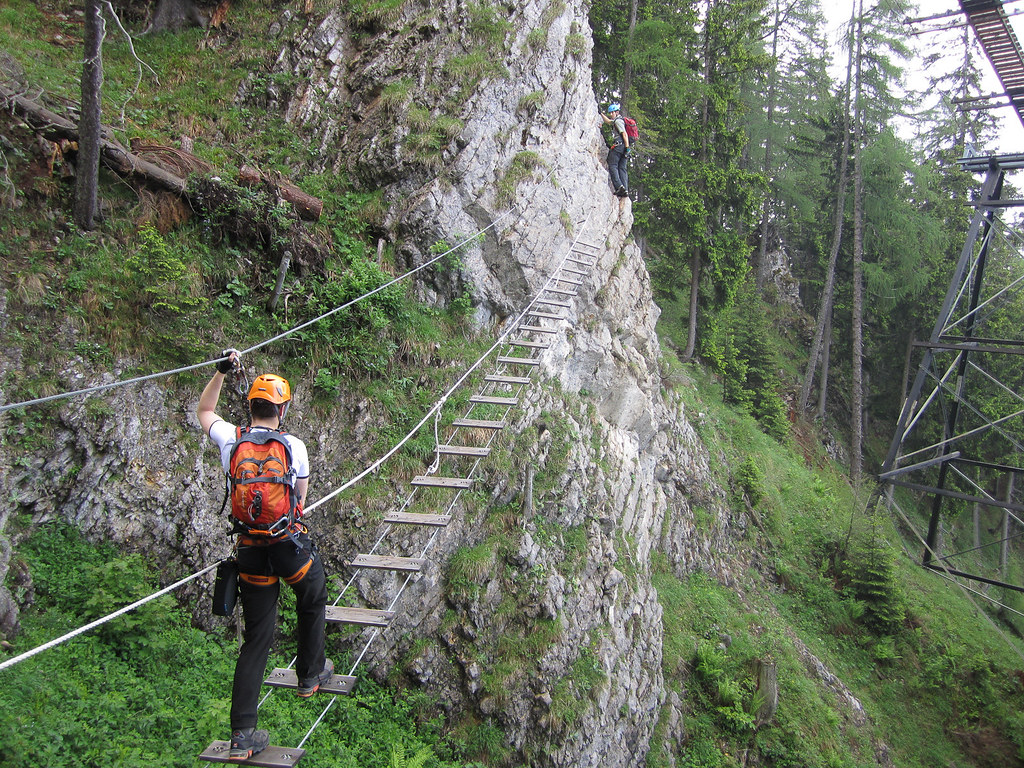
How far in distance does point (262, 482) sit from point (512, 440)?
5431mm

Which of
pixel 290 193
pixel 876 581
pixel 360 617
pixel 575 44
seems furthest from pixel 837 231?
pixel 360 617

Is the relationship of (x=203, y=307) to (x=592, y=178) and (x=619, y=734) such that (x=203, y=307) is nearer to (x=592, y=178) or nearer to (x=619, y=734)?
(x=619, y=734)

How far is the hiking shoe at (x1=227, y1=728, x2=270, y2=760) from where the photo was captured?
3514mm

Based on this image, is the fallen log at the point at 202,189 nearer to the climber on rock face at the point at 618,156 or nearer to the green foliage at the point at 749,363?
the climber on rock face at the point at 618,156

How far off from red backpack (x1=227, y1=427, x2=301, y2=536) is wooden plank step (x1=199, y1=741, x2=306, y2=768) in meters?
1.42

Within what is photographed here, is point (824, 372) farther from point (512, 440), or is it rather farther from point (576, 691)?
point (576, 691)

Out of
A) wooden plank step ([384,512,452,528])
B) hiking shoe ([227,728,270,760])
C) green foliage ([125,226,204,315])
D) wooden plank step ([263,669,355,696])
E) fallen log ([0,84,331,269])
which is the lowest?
hiking shoe ([227,728,270,760])

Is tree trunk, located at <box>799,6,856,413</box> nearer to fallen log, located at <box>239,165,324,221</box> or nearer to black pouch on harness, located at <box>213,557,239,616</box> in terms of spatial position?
fallen log, located at <box>239,165,324,221</box>

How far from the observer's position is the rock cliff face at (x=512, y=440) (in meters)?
6.38

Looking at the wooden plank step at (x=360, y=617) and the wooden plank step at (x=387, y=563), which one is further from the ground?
the wooden plank step at (x=387, y=563)

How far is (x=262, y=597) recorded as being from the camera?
3.80m

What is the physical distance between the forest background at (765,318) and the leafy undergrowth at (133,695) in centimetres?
3

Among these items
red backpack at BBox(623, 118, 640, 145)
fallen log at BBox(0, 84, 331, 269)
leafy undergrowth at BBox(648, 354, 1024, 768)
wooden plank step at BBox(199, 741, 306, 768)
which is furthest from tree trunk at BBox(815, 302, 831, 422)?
wooden plank step at BBox(199, 741, 306, 768)

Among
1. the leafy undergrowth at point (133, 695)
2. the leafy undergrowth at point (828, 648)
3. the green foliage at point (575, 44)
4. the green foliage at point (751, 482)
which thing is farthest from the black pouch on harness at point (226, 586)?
the green foliage at point (751, 482)
